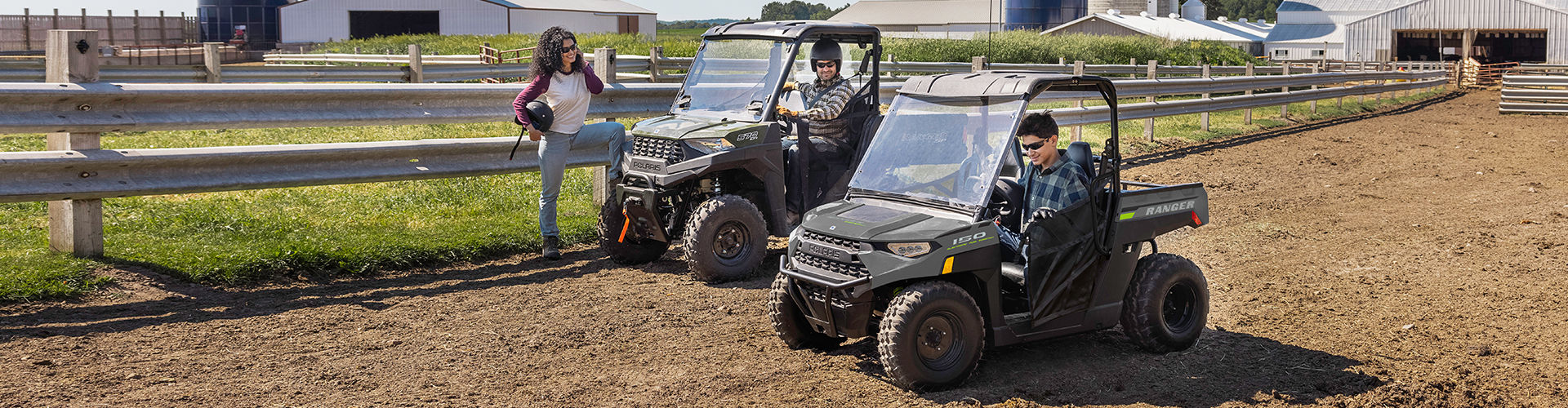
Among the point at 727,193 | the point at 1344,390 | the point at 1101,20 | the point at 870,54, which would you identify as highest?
the point at 1101,20

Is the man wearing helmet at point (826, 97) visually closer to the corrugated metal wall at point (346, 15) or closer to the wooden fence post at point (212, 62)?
the wooden fence post at point (212, 62)

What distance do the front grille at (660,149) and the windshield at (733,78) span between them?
0.57 meters

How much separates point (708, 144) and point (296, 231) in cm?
262

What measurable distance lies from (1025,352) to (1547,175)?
354 inches

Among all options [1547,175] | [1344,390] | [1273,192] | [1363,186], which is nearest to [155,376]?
[1344,390]

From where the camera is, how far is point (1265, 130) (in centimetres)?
1786

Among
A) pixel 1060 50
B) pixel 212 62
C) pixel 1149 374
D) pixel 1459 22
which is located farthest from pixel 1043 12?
pixel 1149 374

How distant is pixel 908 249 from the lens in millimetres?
4570

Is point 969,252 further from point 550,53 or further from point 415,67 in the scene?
point 415,67

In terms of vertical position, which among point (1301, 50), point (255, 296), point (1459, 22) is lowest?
point (255, 296)

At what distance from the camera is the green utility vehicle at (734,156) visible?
6883mm

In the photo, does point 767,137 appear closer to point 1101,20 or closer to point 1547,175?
point 1547,175

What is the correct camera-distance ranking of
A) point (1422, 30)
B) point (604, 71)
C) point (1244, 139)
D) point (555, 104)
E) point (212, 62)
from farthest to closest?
point (1422, 30) → point (212, 62) → point (1244, 139) → point (604, 71) → point (555, 104)

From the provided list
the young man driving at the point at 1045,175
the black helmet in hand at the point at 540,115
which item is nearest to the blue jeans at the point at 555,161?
the black helmet in hand at the point at 540,115
